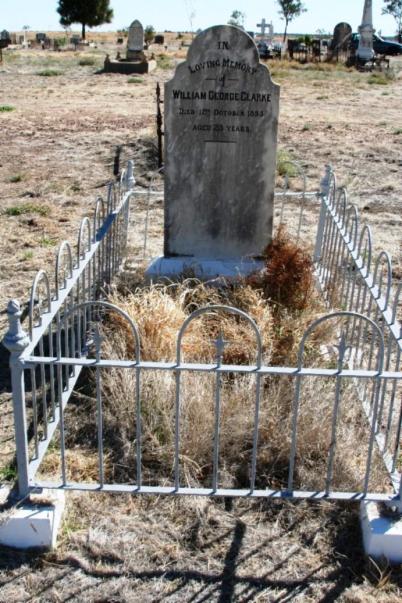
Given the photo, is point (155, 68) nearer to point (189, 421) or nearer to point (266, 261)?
point (266, 261)

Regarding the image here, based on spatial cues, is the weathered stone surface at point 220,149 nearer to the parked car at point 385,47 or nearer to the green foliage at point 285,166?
the green foliage at point 285,166

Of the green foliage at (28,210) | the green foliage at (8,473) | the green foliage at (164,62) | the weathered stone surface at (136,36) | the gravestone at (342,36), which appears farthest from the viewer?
the gravestone at (342,36)

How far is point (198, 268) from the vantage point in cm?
587

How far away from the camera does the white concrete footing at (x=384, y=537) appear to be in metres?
3.10

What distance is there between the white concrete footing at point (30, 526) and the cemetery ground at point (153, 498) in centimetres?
6

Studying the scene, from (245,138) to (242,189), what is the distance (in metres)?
0.41

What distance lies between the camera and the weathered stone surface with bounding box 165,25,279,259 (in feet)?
18.0

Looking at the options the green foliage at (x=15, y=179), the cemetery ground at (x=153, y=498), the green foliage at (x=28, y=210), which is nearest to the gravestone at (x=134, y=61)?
the cemetery ground at (x=153, y=498)

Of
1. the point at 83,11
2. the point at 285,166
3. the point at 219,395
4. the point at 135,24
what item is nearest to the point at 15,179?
the point at 285,166

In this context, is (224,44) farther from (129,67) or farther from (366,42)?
(366,42)

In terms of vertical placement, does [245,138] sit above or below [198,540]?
above

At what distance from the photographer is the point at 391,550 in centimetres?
312

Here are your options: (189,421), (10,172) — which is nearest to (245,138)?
(189,421)

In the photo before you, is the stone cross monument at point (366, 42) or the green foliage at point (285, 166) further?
the stone cross monument at point (366, 42)
